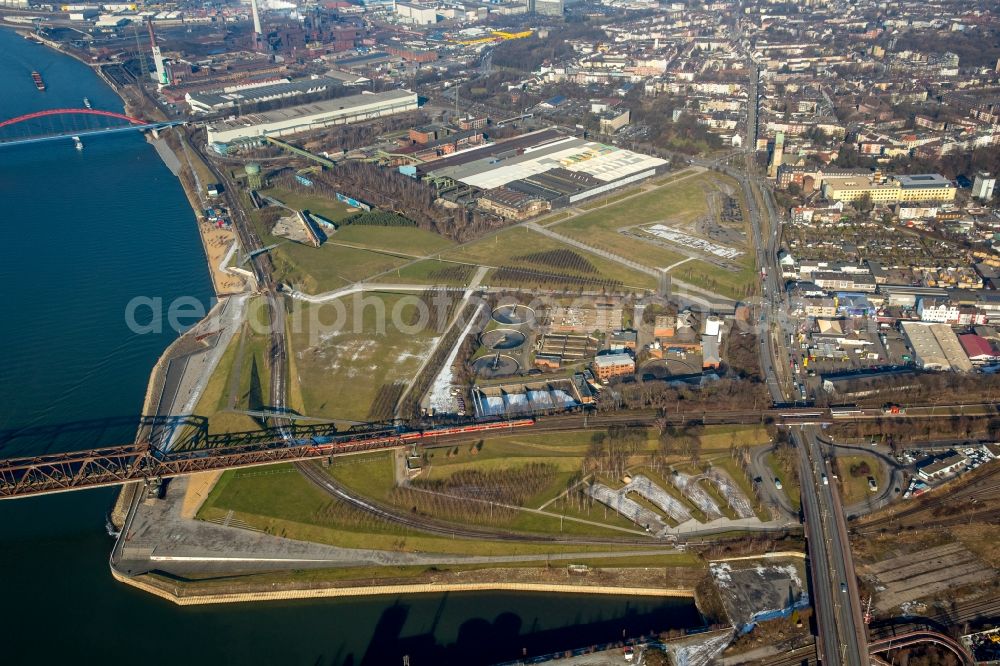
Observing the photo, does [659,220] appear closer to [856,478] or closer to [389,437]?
[856,478]

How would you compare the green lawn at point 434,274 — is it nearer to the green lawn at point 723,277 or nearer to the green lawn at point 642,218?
the green lawn at point 642,218

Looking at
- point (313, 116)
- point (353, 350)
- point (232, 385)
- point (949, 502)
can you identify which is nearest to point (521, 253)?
point (353, 350)

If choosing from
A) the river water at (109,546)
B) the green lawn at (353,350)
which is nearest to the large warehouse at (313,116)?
the river water at (109,546)

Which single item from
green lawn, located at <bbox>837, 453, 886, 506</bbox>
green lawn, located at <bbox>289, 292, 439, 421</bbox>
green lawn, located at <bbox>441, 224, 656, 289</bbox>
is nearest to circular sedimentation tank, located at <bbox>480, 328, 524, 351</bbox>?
green lawn, located at <bbox>289, 292, 439, 421</bbox>

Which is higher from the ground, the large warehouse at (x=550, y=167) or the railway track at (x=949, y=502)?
the large warehouse at (x=550, y=167)

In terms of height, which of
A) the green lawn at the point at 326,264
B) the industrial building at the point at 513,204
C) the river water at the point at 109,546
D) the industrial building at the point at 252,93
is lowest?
the river water at the point at 109,546

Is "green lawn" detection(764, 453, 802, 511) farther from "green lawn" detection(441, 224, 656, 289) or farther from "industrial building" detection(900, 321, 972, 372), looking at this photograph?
"green lawn" detection(441, 224, 656, 289)

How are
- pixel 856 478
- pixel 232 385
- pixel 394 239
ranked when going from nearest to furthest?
pixel 856 478, pixel 232 385, pixel 394 239
